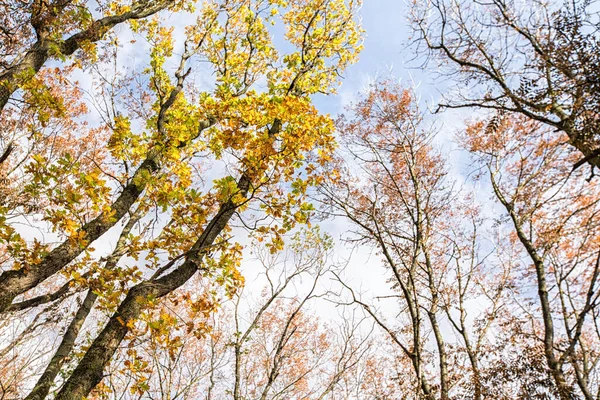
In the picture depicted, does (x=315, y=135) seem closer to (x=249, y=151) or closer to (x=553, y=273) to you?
(x=249, y=151)

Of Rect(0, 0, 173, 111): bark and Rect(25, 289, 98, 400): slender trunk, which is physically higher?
Rect(0, 0, 173, 111): bark

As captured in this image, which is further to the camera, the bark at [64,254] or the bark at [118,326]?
the bark at [64,254]

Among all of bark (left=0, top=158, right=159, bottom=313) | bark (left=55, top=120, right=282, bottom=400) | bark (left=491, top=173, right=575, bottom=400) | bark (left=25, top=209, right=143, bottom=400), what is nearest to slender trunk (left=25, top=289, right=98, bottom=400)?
bark (left=25, top=209, right=143, bottom=400)

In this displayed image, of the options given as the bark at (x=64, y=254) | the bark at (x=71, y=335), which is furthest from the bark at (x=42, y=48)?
the bark at (x=71, y=335)

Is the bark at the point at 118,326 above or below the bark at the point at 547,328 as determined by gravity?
below

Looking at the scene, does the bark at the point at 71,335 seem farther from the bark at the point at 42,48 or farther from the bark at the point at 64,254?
the bark at the point at 42,48

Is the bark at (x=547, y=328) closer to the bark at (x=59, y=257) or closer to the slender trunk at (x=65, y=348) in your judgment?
the bark at (x=59, y=257)

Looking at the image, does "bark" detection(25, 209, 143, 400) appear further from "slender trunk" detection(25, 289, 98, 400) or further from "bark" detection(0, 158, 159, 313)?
"bark" detection(0, 158, 159, 313)

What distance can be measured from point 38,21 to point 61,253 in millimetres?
2963

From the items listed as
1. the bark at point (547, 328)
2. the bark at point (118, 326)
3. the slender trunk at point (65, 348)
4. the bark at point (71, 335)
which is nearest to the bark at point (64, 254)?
the bark at point (71, 335)

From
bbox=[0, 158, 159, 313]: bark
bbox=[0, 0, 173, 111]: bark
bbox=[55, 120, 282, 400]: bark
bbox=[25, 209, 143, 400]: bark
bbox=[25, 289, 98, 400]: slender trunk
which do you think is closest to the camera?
bbox=[55, 120, 282, 400]: bark

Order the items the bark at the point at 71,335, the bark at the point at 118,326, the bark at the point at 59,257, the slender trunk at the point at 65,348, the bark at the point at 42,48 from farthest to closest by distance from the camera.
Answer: the slender trunk at the point at 65,348 → the bark at the point at 71,335 → the bark at the point at 42,48 → the bark at the point at 59,257 → the bark at the point at 118,326

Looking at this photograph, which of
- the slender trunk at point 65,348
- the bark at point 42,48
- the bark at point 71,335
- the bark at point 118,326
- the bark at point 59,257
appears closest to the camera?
the bark at point 118,326

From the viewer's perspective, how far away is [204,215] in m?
3.53
